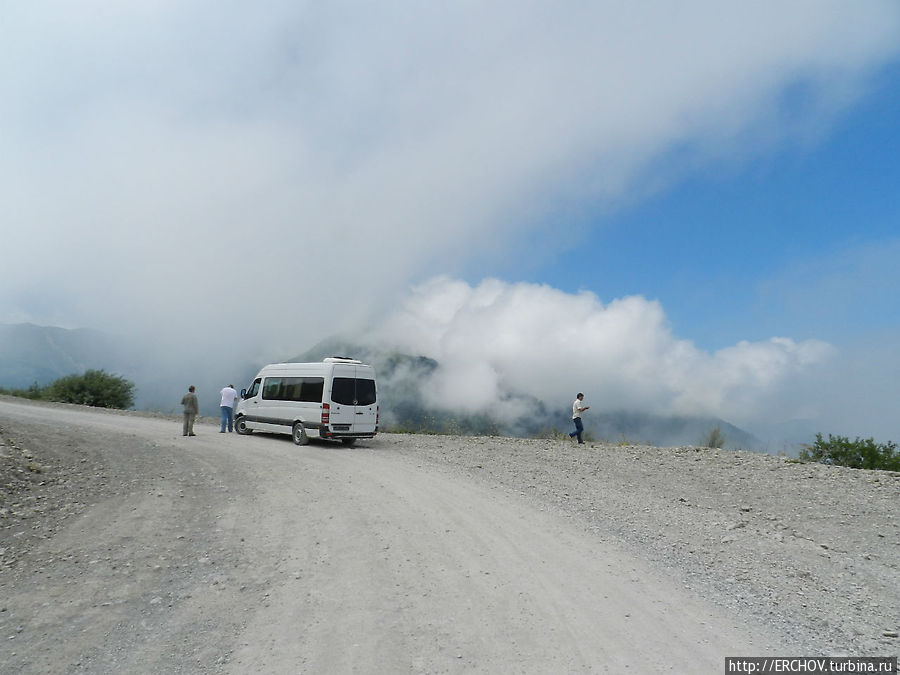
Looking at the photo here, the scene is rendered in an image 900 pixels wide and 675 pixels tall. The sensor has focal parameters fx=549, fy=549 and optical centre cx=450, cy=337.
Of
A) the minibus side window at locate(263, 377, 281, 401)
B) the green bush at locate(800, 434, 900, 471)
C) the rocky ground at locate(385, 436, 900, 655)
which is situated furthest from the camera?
the minibus side window at locate(263, 377, 281, 401)

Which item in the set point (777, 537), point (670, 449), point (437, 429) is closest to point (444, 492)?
point (777, 537)

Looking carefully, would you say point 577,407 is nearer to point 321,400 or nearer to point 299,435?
point 321,400

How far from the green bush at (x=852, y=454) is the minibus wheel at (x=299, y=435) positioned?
50.5 ft

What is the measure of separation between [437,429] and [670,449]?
10.0 meters

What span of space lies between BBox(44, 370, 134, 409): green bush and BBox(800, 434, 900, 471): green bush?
37785 millimetres

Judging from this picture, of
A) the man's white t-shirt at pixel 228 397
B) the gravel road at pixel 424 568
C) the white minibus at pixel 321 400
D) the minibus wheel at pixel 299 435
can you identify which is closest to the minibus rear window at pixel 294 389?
the white minibus at pixel 321 400

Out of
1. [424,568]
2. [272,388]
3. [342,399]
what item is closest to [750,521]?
[424,568]

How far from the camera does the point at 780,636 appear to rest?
5285 millimetres

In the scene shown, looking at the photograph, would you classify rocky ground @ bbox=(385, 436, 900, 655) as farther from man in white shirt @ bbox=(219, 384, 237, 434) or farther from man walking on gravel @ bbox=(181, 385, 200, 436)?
man in white shirt @ bbox=(219, 384, 237, 434)

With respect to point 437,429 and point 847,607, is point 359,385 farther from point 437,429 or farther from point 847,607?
point 847,607

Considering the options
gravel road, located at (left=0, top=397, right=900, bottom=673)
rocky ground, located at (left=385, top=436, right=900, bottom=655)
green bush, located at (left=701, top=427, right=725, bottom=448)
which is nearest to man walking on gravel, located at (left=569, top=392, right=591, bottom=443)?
rocky ground, located at (left=385, top=436, right=900, bottom=655)

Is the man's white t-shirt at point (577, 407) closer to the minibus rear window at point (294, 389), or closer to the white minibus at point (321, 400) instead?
the white minibus at point (321, 400)

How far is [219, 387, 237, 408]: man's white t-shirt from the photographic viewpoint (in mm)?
21703

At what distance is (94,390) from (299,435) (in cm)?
2514
